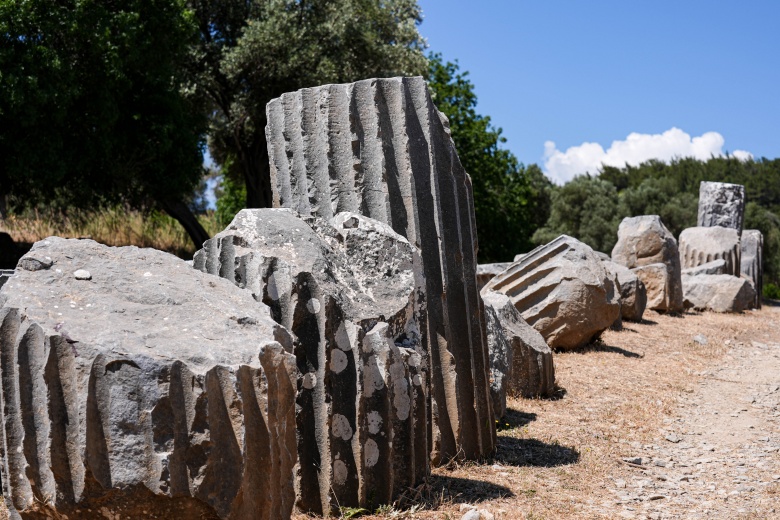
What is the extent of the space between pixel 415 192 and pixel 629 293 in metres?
7.22

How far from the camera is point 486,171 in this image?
2152 centimetres

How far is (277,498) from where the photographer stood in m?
2.76

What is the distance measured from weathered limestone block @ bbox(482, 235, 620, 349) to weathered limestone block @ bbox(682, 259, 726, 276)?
20.7ft

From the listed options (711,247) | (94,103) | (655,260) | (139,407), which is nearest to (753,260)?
(711,247)

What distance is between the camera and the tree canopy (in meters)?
11.8

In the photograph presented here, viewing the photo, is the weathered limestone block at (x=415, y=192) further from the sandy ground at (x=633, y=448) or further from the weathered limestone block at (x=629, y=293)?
the weathered limestone block at (x=629, y=293)

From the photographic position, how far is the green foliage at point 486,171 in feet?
69.4

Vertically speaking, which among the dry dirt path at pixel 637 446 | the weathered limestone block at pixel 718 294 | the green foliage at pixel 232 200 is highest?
the green foliage at pixel 232 200

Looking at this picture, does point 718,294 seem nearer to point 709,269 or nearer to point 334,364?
point 709,269

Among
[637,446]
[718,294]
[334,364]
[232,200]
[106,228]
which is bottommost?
[637,446]

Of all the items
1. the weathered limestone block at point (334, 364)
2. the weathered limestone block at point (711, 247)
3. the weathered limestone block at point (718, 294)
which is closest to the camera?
the weathered limestone block at point (334, 364)

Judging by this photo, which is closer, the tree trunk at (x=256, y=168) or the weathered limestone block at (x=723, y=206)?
the weathered limestone block at (x=723, y=206)

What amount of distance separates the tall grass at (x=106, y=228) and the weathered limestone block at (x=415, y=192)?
33.4 ft

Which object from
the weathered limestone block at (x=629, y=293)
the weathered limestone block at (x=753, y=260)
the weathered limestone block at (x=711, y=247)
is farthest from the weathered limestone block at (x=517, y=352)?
the weathered limestone block at (x=753, y=260)
